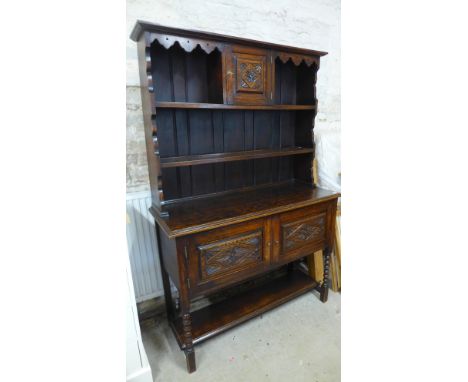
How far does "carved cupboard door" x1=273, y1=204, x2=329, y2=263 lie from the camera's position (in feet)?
5.05

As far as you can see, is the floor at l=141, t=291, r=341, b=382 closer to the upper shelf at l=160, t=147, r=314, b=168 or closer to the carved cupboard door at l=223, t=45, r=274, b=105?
the upper shelf at l=160, t=147, r=314, b=168

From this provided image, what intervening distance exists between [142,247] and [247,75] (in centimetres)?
123

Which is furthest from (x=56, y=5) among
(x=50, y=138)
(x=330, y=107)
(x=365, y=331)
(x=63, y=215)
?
(x=330, y=107)

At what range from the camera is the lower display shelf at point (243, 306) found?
5.16 feet

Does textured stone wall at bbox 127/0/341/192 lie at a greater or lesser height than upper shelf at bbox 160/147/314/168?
greater

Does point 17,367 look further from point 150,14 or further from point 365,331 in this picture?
point 150,14

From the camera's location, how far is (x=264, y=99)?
1560 millimetres

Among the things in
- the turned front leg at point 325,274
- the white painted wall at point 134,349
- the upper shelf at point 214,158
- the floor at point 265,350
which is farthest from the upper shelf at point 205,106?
the floor at point 265,350

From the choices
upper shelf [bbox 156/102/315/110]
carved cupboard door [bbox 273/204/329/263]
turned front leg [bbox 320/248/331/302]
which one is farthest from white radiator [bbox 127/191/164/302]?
turned front leg [bbox 320/248/331/302]

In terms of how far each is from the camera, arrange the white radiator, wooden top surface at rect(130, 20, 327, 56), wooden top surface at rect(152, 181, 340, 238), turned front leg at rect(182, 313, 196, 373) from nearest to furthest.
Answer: wooden top surface at rect(130, 20, 327, 56) < wooden top surface at rect(152, 181, 340, 238) < turned front leg at rect(182, 313, 196, 373) < the white radiator

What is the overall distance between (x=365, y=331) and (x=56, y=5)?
2.03 ft

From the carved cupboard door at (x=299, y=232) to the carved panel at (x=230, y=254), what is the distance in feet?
0.46

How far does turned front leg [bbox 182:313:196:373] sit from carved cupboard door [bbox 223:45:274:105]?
3.98 ft

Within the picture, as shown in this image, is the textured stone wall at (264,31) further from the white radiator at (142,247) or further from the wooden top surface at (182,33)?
the wooden top surface at (182,33)
